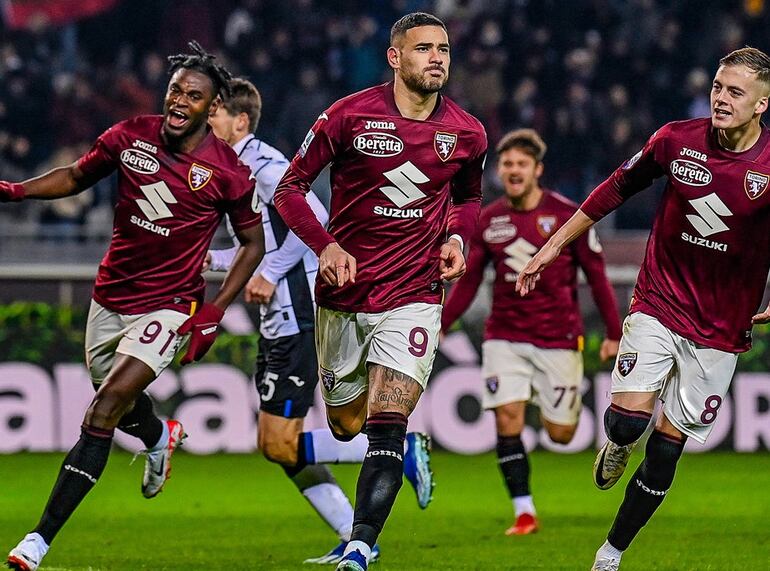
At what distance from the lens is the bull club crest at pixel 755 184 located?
6.19 meters

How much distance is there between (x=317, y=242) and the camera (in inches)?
244

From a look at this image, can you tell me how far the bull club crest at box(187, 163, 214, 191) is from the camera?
6.88 metres

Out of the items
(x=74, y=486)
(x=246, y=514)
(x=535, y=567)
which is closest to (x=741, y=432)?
(x=246, y=514)

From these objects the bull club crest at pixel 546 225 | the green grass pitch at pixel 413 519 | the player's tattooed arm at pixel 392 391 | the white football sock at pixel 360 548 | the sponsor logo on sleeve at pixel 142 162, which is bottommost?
the green grass pitch at pixel 413 519

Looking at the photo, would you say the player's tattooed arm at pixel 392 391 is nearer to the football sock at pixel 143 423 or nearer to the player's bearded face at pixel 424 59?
the player's bearded face at pixel 424 59

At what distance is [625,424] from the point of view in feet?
20.6

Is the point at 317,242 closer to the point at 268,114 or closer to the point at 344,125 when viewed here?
the point at 344,125

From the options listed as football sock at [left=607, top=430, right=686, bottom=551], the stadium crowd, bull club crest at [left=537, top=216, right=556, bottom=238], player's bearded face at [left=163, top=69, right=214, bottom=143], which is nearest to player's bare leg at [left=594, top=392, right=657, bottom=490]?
football sock at [left=607, top=430, right=686, bottom=551]

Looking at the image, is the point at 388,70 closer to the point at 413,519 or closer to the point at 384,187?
the point at 413,519

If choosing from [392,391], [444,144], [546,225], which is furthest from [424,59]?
[546,225]

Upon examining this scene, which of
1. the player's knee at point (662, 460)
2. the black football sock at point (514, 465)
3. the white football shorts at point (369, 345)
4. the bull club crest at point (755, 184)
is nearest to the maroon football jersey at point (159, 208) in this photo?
the white football shorts at point (369, 345)

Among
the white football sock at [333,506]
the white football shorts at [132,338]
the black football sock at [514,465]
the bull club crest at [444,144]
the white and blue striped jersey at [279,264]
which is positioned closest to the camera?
the bull club crest at [444,144]

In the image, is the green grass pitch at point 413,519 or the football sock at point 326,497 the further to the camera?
the football sock at point 326,497

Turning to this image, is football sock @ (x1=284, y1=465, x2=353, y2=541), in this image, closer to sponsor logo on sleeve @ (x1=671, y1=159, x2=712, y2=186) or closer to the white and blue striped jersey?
the white and blue striped jersey
